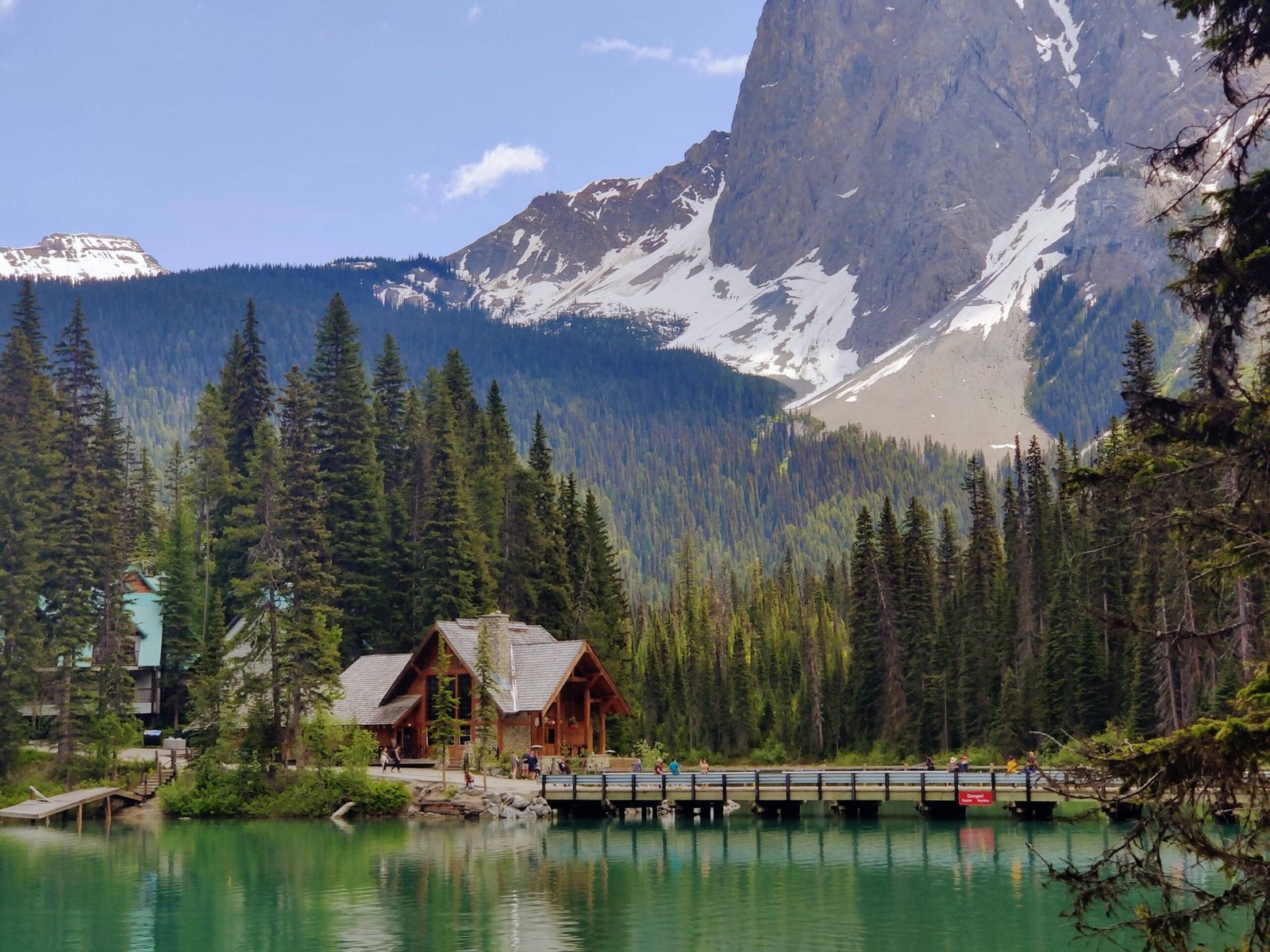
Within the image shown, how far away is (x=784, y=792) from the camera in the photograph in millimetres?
56875

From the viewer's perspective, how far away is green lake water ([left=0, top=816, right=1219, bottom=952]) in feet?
103

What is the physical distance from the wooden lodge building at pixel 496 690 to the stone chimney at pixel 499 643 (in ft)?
0.11

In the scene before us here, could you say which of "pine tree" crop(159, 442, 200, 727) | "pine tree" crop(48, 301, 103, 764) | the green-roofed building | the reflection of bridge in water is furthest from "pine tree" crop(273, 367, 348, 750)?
the green-roofed building

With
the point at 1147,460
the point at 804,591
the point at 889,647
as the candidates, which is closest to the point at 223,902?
the point at 1147,460

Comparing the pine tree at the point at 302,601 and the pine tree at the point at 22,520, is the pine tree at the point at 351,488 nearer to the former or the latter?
the pine tree at the point at 302,601

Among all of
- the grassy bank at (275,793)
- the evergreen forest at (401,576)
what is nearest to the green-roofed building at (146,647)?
the evergreen forest at (401,576)

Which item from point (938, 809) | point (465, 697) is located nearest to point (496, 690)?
point (465, 697)

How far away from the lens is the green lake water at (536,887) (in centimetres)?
3125

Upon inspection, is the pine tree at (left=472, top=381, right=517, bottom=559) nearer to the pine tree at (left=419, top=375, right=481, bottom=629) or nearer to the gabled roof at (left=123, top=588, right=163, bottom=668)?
the pine tree at (left=419, top=375, right=481, bottom=629)

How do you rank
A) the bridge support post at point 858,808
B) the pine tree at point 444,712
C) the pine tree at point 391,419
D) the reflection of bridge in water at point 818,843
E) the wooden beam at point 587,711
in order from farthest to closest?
the pine tree at point 391,419 < the wooden beam at point 587,711 < the pine tree at point 444,712 < the bridge support post at point 858,808 < the reflection of bridge in water at point 818,843

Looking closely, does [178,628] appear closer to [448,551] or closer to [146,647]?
[146,647]

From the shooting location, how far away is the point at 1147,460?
50.4 ft

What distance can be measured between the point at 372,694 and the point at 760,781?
1930 cm

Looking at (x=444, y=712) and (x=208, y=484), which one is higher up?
(x=208, y=484)
